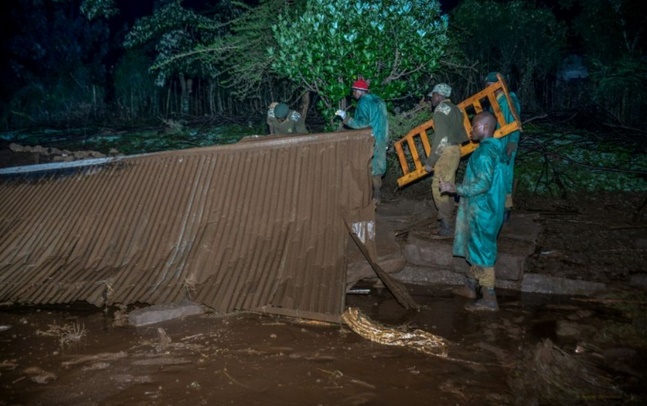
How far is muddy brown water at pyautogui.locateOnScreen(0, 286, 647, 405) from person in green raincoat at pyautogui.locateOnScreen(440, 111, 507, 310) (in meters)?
0.39

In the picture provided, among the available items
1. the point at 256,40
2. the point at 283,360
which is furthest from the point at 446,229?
the point at 256,40

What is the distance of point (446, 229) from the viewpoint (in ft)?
20.3

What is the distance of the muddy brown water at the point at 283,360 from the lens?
332cm

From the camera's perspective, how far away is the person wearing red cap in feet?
21.8

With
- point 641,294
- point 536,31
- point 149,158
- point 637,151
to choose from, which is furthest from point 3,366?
point 536,31

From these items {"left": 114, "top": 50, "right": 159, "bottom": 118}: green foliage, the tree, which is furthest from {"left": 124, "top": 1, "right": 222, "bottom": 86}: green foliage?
the tree

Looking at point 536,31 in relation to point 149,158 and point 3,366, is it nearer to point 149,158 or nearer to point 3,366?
point 149,158

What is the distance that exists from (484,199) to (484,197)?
2 cm

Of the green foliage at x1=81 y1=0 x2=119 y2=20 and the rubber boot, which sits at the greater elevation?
the green foliage at x1=81 y1=0 x2=119 y2=20

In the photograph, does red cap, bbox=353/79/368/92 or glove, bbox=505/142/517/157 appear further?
red cap, bbox=353/79/368/92

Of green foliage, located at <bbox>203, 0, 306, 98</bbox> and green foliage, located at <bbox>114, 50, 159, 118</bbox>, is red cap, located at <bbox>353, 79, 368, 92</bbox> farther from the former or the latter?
green foliage, located at <bbox>114, 50, 159, 118</bbox>

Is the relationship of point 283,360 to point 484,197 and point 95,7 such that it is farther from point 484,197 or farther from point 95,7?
point 95,7

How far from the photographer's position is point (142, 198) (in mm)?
5668

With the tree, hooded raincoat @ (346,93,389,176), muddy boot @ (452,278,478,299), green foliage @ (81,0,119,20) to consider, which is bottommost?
muddy boot @ (452,278,478,299)
